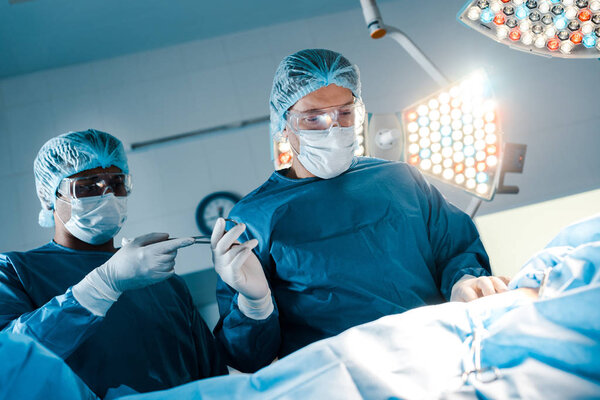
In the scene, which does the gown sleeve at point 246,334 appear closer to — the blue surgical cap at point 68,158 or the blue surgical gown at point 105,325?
the blue surgical gown at point 105,325

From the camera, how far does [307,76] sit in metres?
1.30

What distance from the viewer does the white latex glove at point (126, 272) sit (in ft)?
3.52

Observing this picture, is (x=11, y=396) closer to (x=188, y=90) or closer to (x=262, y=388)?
(x=262, y=388)

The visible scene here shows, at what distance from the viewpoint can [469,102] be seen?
1.83m

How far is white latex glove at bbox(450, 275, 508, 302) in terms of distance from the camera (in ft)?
3.13

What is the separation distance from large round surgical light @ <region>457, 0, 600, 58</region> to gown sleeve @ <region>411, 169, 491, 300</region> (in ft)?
1.76

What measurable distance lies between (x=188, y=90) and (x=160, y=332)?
2.12 meters

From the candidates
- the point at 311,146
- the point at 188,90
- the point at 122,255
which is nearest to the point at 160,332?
the point at 122,255

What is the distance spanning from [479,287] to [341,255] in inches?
15.0

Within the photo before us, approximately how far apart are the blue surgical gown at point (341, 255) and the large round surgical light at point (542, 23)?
0.53m

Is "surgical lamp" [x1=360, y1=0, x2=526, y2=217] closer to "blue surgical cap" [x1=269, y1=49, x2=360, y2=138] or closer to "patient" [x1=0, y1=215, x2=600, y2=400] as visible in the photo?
"blue surgical cap" [x1=269, y1=49, x2=360, y2=138]

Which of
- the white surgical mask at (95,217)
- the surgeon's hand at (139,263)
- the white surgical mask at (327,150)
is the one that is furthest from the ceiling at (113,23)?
the surgeon's hand at (139,263)

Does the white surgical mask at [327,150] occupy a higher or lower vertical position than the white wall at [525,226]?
higher

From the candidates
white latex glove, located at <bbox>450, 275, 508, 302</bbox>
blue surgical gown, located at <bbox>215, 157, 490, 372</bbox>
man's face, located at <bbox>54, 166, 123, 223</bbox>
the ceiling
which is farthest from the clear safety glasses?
the ceiling
